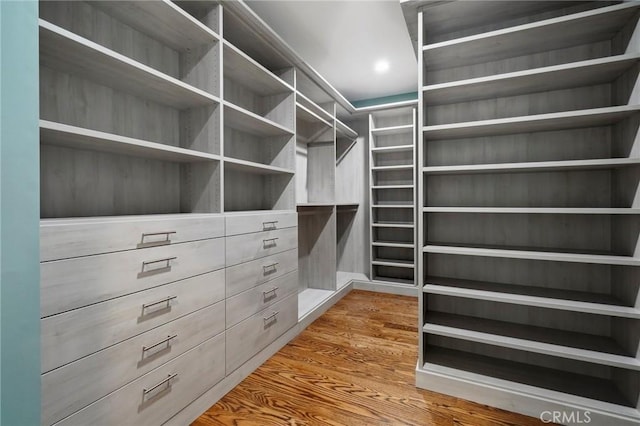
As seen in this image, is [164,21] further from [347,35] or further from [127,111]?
[347,35]

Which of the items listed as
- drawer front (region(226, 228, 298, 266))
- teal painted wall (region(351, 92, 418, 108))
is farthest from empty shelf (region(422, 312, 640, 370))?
teal painted wall (region(351, 92, 418, 108))

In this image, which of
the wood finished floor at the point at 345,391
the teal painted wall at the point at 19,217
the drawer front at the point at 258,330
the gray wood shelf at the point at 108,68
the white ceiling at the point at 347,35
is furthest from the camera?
the white ceiling at the point at 347,35

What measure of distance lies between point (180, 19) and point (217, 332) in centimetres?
165

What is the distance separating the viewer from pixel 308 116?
114 inches

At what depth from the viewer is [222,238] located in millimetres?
1678

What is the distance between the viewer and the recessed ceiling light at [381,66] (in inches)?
124

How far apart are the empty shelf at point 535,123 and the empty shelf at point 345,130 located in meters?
1.76

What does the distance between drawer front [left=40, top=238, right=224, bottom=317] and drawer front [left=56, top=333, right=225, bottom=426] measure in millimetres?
392

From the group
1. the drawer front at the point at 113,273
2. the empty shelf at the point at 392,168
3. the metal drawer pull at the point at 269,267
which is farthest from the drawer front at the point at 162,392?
the empty shelf at the point at 392,168

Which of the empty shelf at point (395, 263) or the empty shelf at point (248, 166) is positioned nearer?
the empty shelf at point (248, 166)

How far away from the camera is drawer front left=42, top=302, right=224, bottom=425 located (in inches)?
38.1

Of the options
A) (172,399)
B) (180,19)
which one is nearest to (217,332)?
(172,399)

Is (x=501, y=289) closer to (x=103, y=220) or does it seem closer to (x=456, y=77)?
(x=456, y=77)

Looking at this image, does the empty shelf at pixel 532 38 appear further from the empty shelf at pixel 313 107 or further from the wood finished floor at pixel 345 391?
the wood finished floor at pixel 345 391
